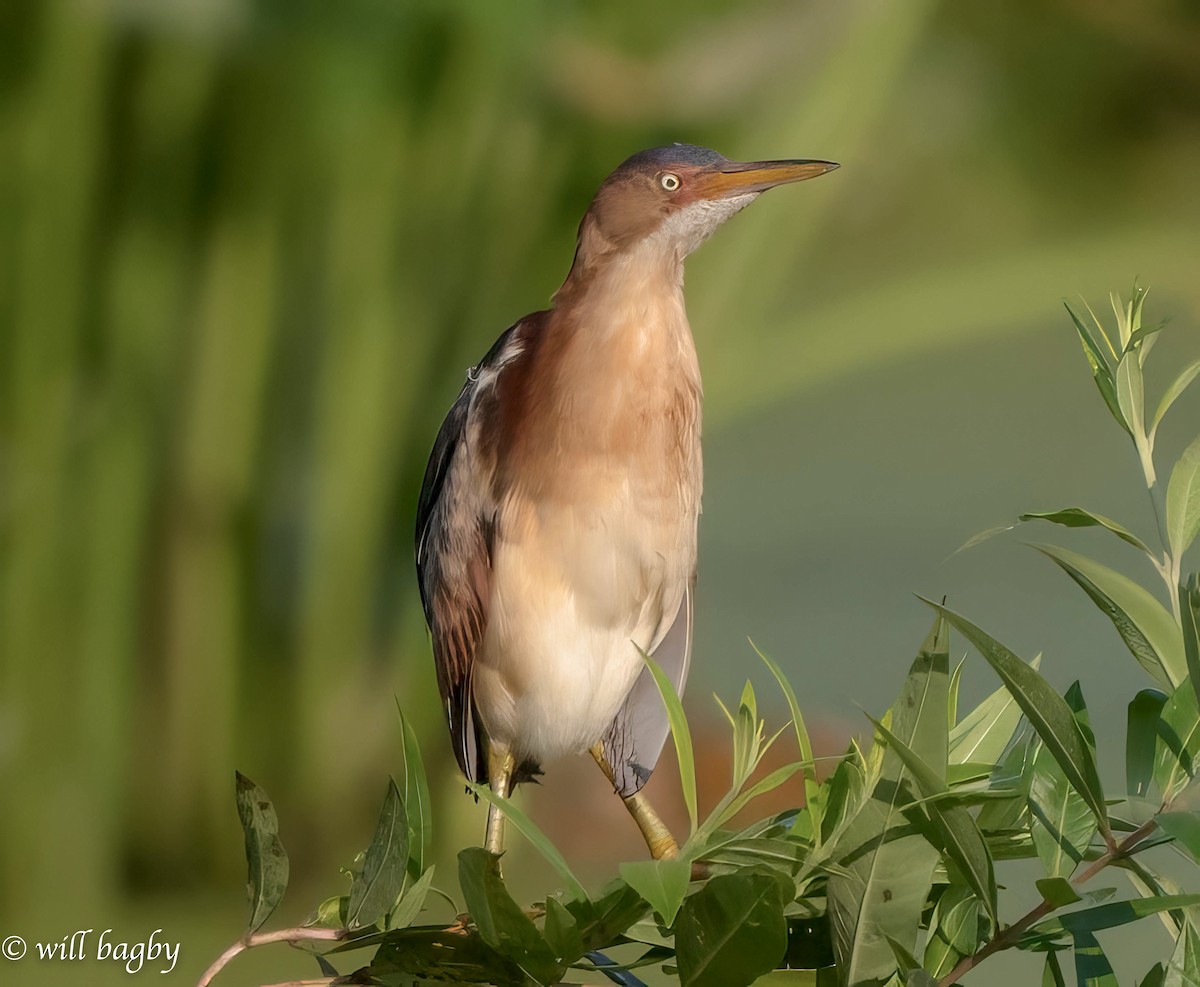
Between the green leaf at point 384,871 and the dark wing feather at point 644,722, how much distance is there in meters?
0.26

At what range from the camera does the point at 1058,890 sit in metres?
0.20

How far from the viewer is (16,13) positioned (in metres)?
0.94

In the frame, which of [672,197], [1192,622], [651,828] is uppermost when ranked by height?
[672,197]

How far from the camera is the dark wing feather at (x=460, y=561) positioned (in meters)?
0.49

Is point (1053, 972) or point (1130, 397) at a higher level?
point (1130, 397)

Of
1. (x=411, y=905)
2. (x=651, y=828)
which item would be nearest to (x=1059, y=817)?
(x=411, y=905)

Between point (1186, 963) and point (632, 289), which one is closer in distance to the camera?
point (1186, 963)

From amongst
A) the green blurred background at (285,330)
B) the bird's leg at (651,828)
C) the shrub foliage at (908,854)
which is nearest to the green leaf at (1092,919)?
the shrub foliage at (908,854)

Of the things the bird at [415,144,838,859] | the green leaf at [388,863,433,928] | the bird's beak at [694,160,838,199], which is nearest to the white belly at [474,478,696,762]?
the bird at [415,144,838,859]

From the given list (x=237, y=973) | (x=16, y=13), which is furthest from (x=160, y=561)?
(x=16, y=13)

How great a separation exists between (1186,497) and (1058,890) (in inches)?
3.0

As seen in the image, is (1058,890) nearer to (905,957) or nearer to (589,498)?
(905,957)

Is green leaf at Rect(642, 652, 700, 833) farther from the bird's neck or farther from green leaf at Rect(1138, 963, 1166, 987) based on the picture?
the bird's neck

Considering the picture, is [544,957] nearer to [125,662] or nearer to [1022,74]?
[125,662]
